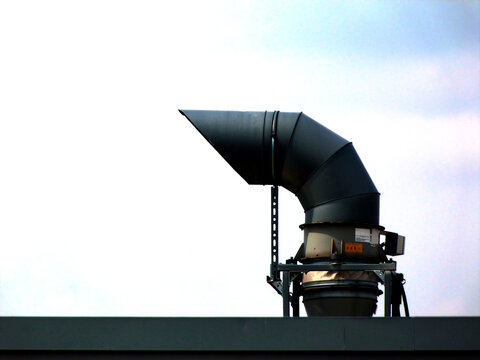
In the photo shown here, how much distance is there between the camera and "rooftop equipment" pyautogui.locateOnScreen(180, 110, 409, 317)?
1295 cm

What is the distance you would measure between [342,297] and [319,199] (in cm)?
148

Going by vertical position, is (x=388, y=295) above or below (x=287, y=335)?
above

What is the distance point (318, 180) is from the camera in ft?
43.3

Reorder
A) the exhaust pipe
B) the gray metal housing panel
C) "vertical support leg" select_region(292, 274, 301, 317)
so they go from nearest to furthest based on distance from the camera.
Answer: the gray metal housing panel < the exhaust pipe < "vertical support leg" select_region(292, 274, 301, 317)

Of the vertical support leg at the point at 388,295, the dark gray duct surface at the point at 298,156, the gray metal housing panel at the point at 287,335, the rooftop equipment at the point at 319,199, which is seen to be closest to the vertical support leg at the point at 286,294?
the rooftop equipment at the point at 319,199

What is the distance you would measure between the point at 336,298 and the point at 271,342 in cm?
312

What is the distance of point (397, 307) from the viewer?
1303cm

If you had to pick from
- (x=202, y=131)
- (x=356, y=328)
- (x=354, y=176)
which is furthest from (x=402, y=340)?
(x=202, y=131)

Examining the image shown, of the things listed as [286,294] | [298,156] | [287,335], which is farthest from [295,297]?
[287,335]

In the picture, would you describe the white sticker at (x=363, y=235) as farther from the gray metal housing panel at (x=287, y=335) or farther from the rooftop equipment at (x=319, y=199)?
the gray metal housing panel at (x=287, y=335)

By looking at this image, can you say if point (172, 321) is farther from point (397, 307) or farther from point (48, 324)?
point (397, 307)

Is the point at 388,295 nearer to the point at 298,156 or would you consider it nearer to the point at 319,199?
the point at 319,199

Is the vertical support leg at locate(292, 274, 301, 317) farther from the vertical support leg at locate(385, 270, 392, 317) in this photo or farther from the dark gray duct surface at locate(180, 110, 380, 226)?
the vertical support leg at locate(385, 270, 392, 317)

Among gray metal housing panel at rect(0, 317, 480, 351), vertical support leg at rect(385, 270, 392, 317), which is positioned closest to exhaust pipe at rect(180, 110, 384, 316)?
vertical support leg at rect(385, 270, 392, 317)
